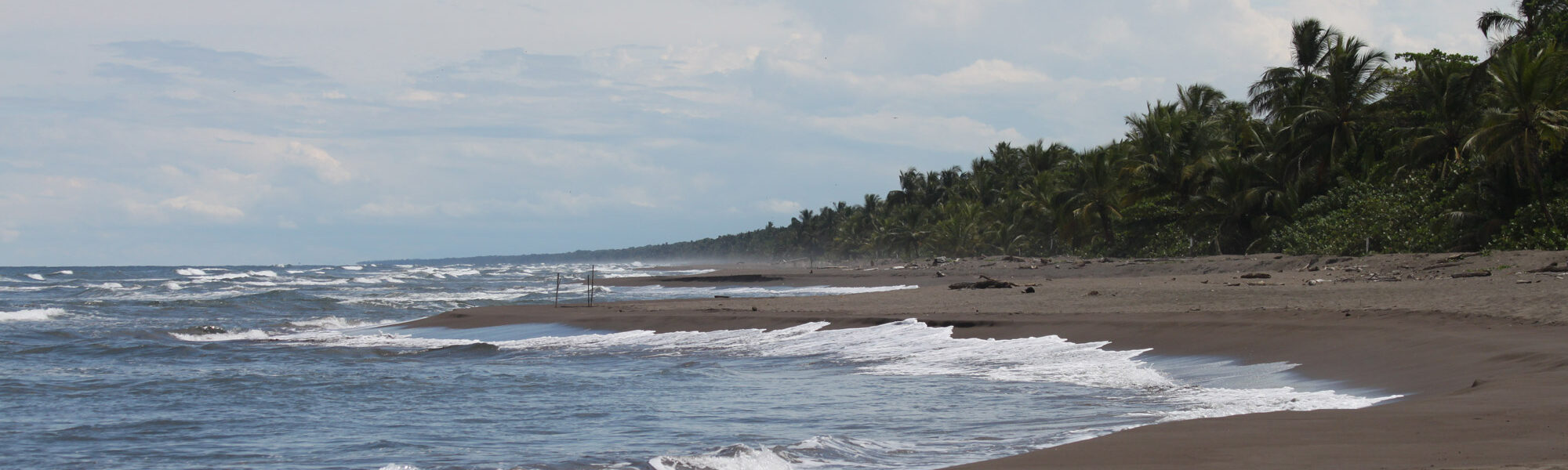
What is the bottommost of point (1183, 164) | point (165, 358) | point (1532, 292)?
point (165, 358)

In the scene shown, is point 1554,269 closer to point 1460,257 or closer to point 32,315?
point 1460,257

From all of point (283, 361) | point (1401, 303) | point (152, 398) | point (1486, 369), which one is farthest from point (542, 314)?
point (1486, 369)

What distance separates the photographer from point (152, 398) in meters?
12.0

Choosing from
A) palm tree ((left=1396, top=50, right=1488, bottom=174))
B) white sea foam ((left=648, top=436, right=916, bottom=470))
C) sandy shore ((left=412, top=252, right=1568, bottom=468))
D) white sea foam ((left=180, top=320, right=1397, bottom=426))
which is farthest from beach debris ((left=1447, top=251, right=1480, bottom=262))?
white sea foam ((left=648, top=436, right=916, bottom=470))

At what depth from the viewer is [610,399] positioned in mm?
11125

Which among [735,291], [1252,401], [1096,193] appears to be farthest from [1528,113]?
[735,291]

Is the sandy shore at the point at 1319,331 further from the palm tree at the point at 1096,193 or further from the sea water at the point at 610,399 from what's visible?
the palm tree at the point at 1096,193

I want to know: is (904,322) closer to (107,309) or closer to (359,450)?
(359,450)

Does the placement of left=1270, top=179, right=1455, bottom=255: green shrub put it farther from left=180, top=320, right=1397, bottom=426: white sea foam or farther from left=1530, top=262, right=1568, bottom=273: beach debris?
left=180, top=320, right=1397, bottom=426: white sea foam

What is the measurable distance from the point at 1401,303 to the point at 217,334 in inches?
860

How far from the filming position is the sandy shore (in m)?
5.79

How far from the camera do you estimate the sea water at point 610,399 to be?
7.95 metres

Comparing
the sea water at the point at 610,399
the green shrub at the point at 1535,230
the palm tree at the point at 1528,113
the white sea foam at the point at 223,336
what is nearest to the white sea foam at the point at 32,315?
the white sea foam at the point at 223,336

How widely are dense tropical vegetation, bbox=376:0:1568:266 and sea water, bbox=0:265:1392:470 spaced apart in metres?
16.0
